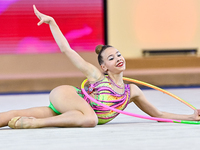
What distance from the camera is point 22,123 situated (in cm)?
205

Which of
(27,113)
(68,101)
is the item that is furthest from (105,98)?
(27,113)

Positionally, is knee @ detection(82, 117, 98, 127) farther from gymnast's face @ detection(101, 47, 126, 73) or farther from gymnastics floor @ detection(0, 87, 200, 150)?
gymnast's face @ detection(101, 47, 126, 73)

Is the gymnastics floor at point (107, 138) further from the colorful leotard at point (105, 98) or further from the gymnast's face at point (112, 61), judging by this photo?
the gymnast's face at point (112, 61)

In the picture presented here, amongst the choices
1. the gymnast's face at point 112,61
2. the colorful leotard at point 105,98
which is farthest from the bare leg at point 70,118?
the gymnast's face at point 112,61

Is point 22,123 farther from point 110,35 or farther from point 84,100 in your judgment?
point 110,35

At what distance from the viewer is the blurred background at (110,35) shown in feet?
19.7

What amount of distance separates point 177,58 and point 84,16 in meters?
2.12

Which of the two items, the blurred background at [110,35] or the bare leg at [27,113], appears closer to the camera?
the bare leg at [27,113]

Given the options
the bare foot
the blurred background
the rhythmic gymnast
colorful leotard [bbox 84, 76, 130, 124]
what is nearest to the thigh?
the rhythmic gymnast

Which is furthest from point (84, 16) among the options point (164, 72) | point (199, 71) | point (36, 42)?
point (199, 71)

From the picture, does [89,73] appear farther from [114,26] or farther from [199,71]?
[114,26]

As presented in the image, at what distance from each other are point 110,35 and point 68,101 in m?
4.72

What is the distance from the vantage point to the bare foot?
2055 mm

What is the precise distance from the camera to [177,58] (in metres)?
6.47
